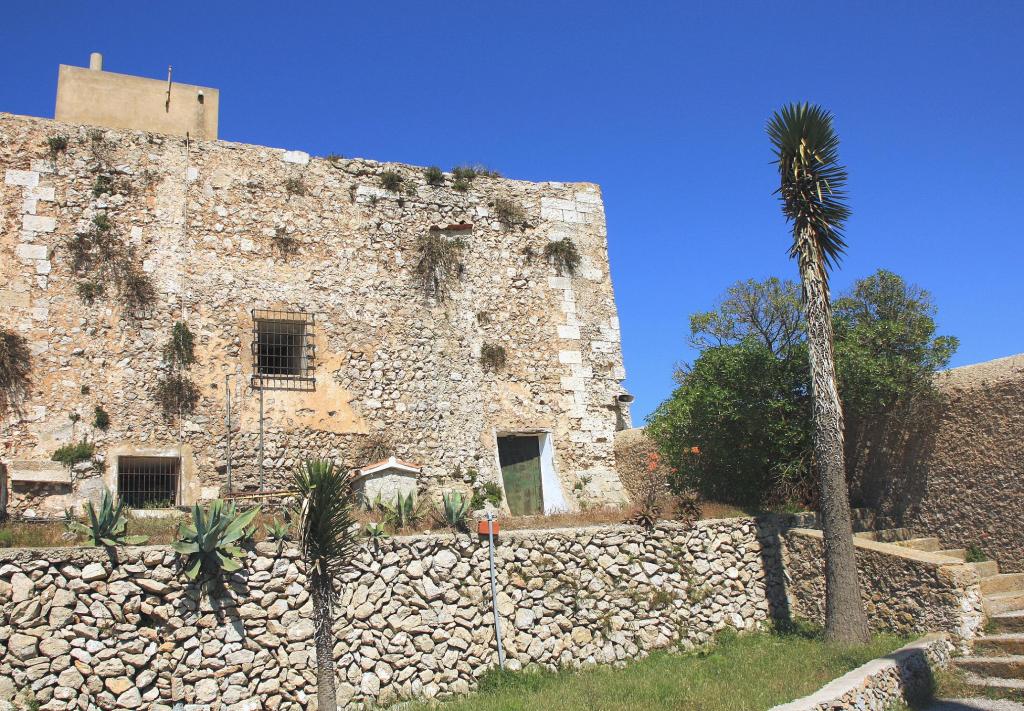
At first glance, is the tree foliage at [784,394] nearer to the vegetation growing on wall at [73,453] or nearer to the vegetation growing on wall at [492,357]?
the vegetation growing on wall at [492,357]

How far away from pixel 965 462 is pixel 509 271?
933 centimetres

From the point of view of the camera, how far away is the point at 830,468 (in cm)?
1185

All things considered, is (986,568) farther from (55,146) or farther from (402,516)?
(55,146)

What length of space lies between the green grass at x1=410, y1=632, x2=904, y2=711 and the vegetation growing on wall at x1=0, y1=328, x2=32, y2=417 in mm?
8611

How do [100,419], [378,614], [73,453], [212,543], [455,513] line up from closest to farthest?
1. [212,543]
2. [378,614]
3. [455,513]
4. [73,453]
5. [100,419]

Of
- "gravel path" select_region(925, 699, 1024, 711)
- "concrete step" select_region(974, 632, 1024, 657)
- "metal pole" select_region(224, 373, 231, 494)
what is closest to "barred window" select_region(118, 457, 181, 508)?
"metal pole" select_region(224, 373, 231, 494)

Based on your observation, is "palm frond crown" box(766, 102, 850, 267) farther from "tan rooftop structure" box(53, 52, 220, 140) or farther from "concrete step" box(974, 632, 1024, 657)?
"tan rooftop structure" box(53, 52, 220, 140)

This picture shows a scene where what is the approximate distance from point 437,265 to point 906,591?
34.1 feet

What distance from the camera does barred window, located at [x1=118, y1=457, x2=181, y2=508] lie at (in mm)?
14156

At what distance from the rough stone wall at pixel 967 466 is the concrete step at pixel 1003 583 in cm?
25

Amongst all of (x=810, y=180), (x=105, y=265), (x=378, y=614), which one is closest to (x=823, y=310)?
(x=810, y=180)

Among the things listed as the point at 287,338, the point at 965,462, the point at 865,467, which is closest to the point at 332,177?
the point at 287,338

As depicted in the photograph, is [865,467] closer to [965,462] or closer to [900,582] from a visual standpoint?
[965,462]

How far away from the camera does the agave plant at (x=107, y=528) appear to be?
932cm
